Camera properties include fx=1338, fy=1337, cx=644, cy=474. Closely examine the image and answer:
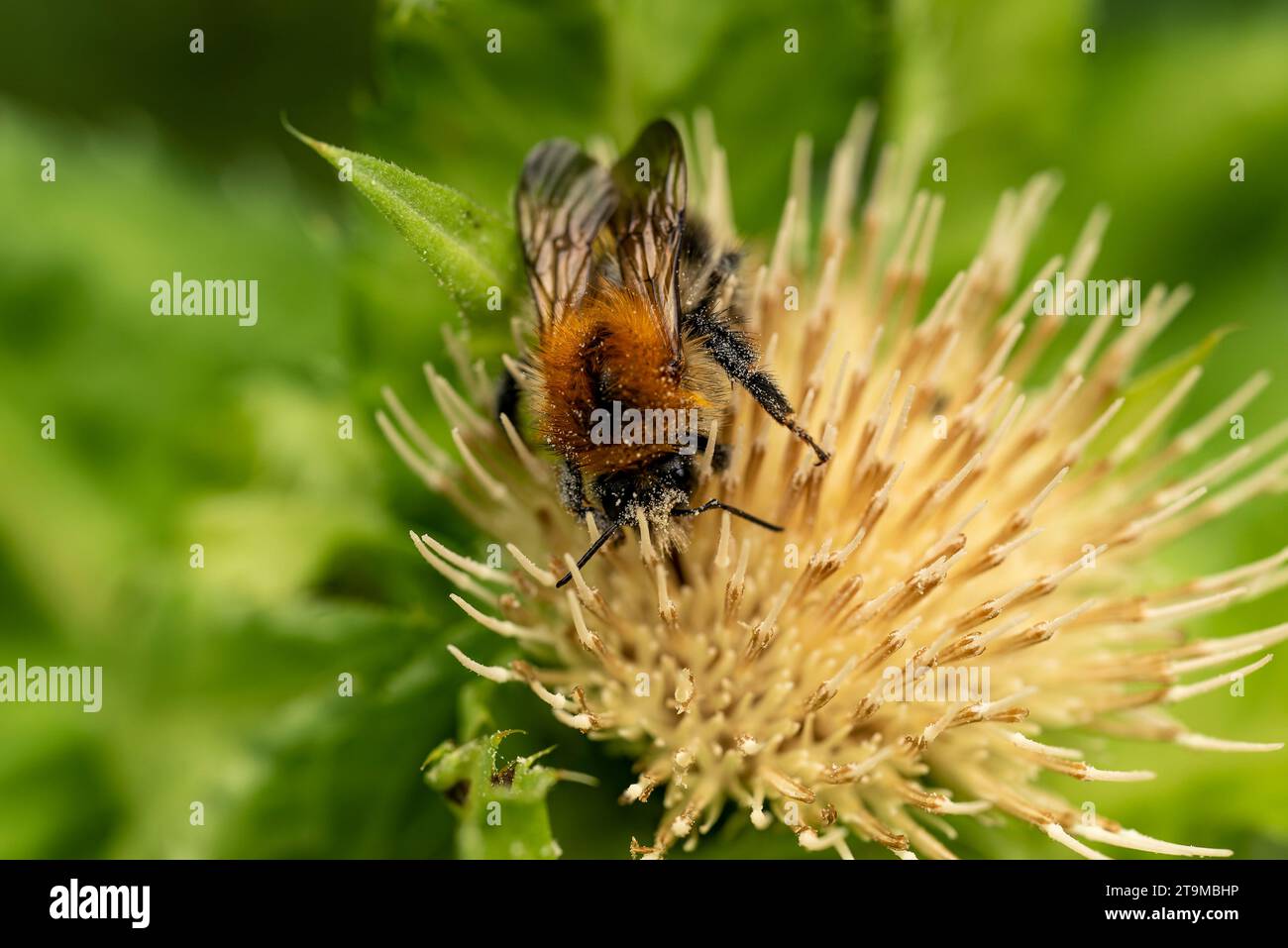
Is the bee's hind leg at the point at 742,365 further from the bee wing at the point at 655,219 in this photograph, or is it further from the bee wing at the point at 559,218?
the bee wing at the point at 559,218

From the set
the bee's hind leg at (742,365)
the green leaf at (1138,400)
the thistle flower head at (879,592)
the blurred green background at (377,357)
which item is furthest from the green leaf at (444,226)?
the green leaf at (1138,400)

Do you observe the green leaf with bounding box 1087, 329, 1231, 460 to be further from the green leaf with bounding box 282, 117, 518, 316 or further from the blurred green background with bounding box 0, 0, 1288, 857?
the green leaf with bounding box 282, 117, 518, 316

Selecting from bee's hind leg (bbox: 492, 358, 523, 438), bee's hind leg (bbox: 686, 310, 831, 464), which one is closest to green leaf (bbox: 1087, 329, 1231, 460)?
bee's hind leg (bbox: 686, 310, 831, 464)

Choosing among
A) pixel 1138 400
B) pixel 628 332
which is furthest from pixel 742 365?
pixel 1138 400

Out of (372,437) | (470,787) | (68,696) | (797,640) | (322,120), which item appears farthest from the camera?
(322,120)
